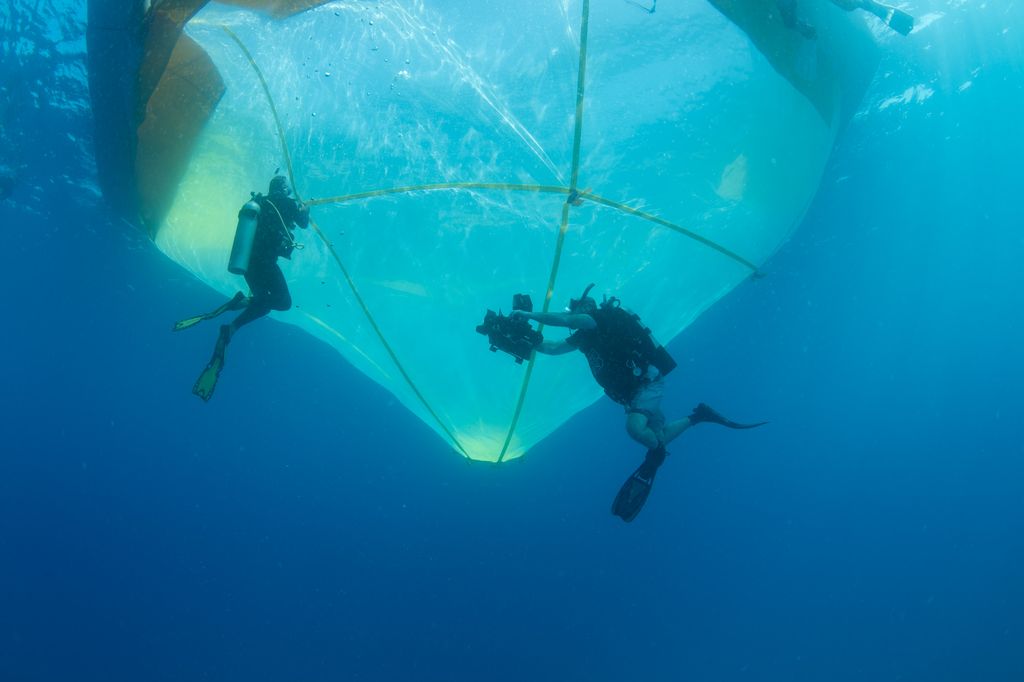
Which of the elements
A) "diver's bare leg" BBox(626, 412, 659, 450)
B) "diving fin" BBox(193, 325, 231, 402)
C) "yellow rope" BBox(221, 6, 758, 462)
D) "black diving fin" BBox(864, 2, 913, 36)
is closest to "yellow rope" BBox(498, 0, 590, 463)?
"yellow rope" BBox(221, 6, 758, 462)

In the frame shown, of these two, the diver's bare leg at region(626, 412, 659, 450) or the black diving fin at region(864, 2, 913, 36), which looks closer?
the diver's bare leg at region(626, 412, 659, 450)

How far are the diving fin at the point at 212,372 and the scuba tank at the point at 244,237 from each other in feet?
3.52

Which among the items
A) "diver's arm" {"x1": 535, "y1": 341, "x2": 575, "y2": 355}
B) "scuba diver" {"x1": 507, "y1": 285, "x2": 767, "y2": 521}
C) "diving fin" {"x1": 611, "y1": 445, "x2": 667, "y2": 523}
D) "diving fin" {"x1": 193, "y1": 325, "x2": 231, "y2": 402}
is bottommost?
"diving fin" {"x1": 611, "y1": 445, "x2": 667, "y2": 523}

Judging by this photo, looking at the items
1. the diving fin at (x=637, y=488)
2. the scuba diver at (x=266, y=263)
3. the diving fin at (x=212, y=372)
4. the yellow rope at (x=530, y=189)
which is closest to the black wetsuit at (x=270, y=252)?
the scuba diver at (x=266, y=263)

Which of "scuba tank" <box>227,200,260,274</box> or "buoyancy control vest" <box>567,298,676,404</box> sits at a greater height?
"scuba tank" <box>227,200,260,274</box>

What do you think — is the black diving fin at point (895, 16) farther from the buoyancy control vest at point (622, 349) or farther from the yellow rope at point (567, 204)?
the buoyancy control vest at point (622, 349)

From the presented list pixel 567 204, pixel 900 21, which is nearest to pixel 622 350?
pixel 567 204

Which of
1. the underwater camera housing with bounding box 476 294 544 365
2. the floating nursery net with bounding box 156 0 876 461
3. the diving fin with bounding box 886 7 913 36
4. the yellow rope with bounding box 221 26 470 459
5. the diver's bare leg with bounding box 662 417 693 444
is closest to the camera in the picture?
the underwater camera housing with bounding box 476 294 544 365

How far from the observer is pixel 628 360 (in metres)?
5.58

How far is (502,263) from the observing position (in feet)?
22.0

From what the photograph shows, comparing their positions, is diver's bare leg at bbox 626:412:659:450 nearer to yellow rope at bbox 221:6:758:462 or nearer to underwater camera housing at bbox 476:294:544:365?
underwater camera housing at bbox 476:294:544:365

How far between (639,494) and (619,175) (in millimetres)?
3657

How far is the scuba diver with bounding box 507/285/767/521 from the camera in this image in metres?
5.30

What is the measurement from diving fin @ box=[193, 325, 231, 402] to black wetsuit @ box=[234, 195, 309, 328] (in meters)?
0.18
